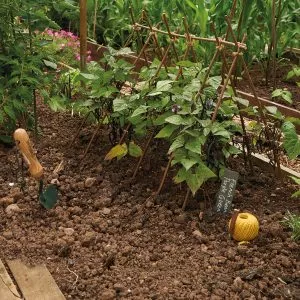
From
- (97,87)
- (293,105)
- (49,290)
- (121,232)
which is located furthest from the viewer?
(293,105)

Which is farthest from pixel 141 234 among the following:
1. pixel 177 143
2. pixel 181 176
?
pixel 177 143

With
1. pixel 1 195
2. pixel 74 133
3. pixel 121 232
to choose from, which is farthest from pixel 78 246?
pixel 74 133

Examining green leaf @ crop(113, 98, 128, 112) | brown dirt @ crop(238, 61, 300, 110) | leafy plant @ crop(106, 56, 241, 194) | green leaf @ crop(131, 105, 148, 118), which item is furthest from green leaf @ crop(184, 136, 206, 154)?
brown dirt @ crop(238, 61, 300, 110)

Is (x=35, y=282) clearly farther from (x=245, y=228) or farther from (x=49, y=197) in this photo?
(x=245, y=228)

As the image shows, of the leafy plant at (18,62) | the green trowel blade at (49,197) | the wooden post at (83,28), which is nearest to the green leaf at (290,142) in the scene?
the green trowel blade at (49,197)

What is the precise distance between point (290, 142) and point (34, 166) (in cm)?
124

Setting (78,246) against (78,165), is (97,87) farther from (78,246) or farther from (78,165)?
(78,246)

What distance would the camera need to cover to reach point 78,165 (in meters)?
3.61

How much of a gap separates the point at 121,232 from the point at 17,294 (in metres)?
0.62

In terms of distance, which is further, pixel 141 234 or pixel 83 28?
pixel 83 28

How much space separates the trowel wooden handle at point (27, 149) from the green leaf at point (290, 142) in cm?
119

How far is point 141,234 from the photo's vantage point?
116 inches

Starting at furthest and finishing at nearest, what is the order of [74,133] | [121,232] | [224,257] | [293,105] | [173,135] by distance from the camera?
[293,105] → [74,133] → [173,135] → [121,232] → [224,257]

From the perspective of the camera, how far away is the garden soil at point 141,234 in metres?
2.55
